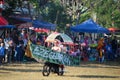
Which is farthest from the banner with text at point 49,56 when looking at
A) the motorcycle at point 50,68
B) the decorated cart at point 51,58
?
the motorcycle at point 50,68

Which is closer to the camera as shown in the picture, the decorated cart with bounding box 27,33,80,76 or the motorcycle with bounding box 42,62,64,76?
the decorated cart with bounding box 27,33,80,76

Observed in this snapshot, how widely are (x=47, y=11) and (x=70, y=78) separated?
37.4 metres

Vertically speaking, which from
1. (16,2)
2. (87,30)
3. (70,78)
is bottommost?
(70,78)

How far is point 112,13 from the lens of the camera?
6544 centimetres

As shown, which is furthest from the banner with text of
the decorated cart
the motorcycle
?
the motorcycle

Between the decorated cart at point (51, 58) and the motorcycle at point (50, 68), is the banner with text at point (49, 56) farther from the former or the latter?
the motorcycle at point (50, 68)

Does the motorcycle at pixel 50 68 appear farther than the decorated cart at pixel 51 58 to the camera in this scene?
Yes

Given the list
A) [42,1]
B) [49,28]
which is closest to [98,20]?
[42,1]

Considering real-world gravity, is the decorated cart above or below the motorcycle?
above

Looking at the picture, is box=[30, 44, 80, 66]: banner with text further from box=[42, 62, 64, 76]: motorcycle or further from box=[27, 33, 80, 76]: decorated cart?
box=[42, 62, 64, 76]: motorcycle

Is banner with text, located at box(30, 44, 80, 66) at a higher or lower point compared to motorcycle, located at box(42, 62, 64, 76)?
higher

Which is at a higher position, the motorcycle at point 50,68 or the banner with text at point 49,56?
the banner with text at point 49,56

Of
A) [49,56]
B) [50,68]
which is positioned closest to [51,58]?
[49,56]

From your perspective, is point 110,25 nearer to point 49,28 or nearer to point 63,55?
point 49,28
